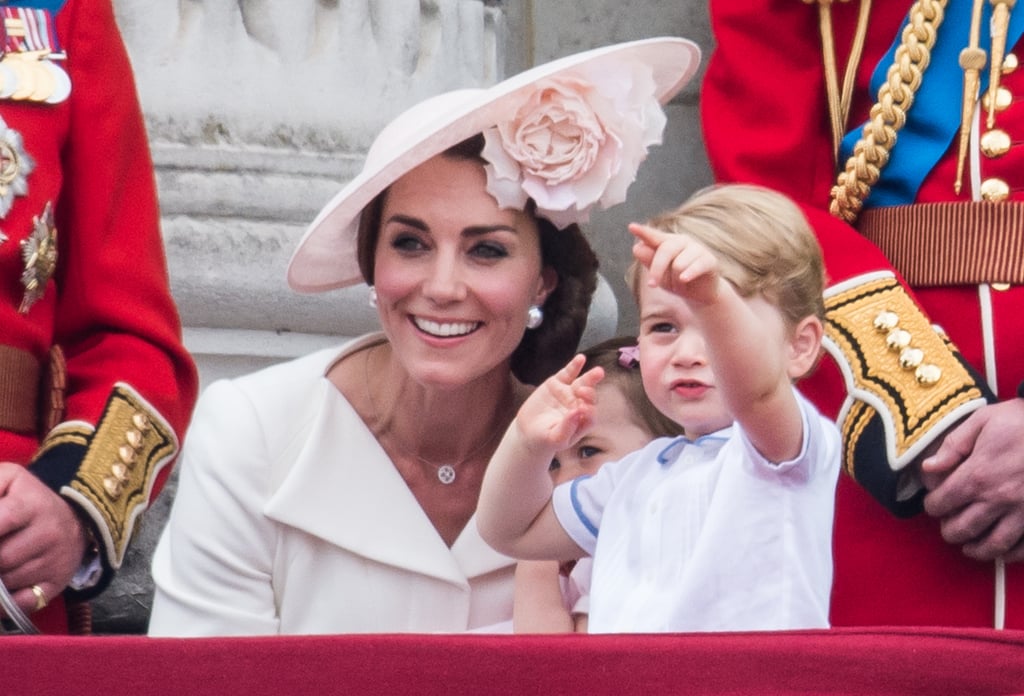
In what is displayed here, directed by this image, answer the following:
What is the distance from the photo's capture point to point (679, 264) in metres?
1.56

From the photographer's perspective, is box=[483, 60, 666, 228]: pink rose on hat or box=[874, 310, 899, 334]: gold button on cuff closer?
box=[874, 310, 899, 334]: gold button on cuff

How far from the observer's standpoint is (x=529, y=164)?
2.24 metres

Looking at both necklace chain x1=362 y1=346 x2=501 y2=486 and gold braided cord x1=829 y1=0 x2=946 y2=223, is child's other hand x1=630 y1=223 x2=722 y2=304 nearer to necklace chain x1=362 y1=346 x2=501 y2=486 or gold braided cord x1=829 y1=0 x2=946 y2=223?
gold braided cord x1=829 y1=0 x2=946 y2=223

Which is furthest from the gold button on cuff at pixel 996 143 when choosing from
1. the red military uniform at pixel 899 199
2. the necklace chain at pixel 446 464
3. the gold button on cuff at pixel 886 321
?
the necklace chain at pixel 446 464

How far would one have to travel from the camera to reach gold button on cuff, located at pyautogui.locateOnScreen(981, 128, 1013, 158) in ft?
6.82

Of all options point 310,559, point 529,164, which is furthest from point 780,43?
point 310,559

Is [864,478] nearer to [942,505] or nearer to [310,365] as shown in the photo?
[942,505]

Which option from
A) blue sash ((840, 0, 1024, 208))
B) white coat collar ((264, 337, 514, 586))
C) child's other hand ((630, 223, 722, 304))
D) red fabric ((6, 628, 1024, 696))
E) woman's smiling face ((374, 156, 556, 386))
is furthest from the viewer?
white coat collar ((264, 337, 514, 586))

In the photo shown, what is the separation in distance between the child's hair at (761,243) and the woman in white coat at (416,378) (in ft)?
0.98

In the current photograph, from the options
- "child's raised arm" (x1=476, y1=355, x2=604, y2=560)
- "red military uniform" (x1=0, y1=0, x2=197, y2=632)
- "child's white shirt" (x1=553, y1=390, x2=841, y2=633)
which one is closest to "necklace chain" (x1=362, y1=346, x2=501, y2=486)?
"red military uniform" (x1=0, y1=0, x2=197, y2=632)

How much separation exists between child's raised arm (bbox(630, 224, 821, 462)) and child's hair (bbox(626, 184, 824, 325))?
41mm

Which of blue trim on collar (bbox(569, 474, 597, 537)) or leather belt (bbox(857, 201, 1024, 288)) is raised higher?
leather belt (bbox(857, 201, 1024, 288))

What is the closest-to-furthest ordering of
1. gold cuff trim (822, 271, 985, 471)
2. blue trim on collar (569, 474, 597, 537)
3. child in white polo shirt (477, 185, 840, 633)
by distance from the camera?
child in white polo shirt (477, 185, 840, 633)
gold cuff trim (822, 271, 985, 471)
blue trim on collar (569, 474, 597, 537)

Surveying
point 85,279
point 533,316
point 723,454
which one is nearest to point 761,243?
point 723,454
